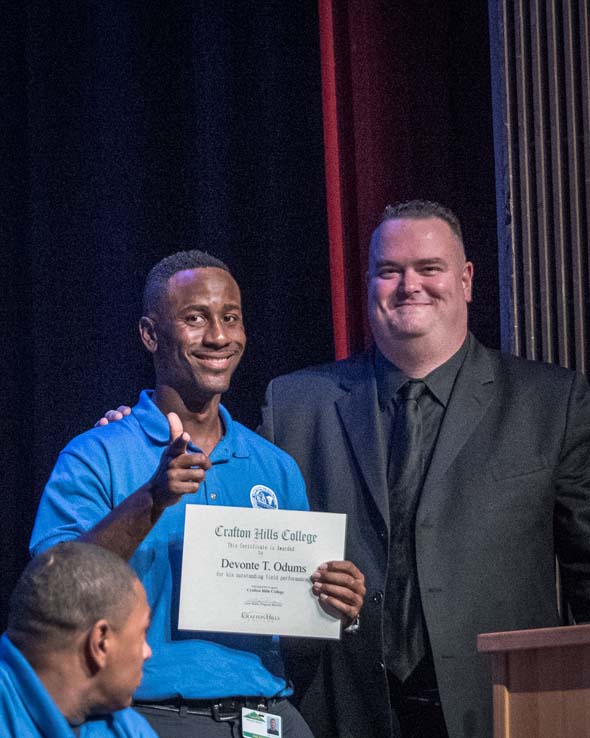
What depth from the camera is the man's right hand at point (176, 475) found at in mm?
2654

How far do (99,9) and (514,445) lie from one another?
2099 mm

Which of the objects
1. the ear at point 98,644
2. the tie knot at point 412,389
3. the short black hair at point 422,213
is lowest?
the ear at point 98,644

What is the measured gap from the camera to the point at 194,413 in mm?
3188

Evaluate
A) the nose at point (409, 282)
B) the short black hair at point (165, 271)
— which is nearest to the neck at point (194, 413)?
the short black hair at point (165, 271)

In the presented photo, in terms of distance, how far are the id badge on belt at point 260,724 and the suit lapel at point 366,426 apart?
796mm

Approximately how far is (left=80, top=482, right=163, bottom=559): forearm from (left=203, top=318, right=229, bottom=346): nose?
580 mm

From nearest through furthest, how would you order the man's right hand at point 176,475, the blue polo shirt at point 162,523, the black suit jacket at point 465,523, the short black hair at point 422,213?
the man's right hand at point 176,475 → the blue polo shirt at point 162,523 → the black suit jacket at point 465,523 → the short black hair at point 422,213

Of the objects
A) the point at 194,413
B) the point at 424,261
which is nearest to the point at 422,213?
the point at 424,261

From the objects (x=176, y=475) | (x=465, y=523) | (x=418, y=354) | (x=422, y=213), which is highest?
(x=422, y=213)

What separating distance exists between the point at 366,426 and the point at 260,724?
1.12 m

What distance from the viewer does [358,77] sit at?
475 centimetres

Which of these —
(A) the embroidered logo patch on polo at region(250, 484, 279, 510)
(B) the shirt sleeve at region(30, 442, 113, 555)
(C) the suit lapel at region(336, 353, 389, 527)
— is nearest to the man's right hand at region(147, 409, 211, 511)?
(B) the shirt sleeve at region(30, 442, 113, 555)

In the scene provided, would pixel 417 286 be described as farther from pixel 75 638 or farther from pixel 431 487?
pixel 75 638

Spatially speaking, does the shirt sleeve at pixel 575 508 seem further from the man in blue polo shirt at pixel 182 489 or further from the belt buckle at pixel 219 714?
the belt buckle at pixel 219 714
